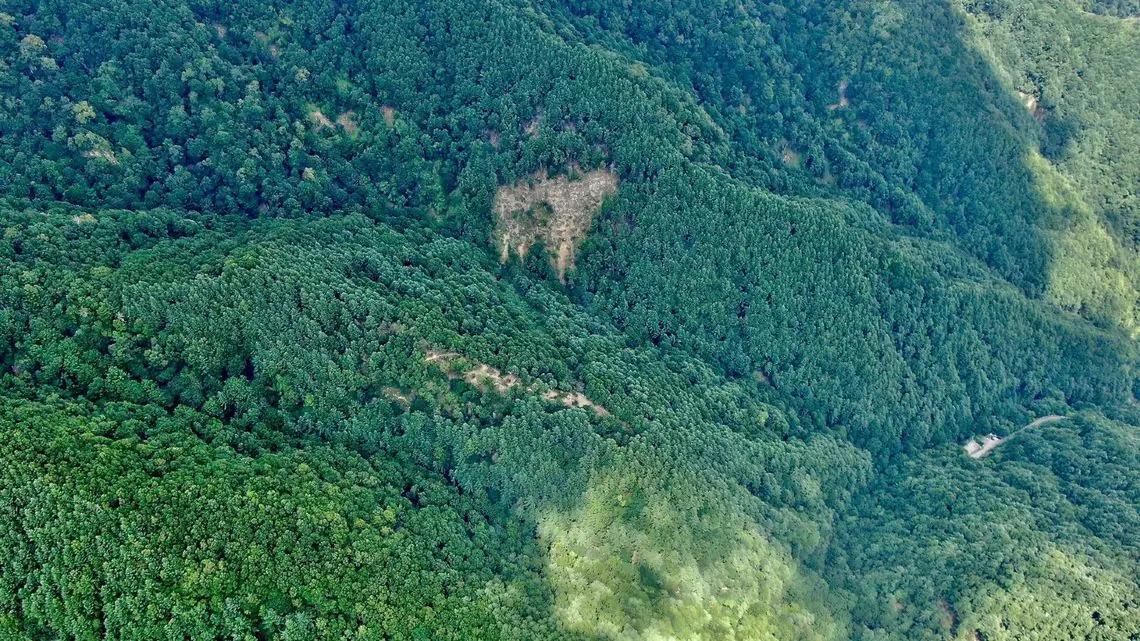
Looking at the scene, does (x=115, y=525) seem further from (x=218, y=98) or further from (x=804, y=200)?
(x=804, y=200)

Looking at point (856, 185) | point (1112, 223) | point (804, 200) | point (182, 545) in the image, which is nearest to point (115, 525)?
point (182, 545)

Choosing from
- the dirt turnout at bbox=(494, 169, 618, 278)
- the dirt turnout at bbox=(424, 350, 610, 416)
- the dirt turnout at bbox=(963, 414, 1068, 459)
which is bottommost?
the dirt turnout at bbox=(963, 414, 1068, 459)

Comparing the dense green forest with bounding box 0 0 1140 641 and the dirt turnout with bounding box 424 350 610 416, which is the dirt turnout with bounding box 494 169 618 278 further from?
the dirt turnout with bounding box 424 350 610 416

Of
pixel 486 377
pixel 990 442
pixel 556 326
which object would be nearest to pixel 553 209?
pixel 556 326

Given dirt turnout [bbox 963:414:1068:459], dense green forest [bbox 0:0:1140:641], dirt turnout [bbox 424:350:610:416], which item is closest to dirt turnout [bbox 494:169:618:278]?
dense green forest [bbox 0:0:1140:641]

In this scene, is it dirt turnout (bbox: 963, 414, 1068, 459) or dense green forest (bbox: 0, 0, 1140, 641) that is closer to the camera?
dense green forest (bbox: 0, 0, 1140, 641)

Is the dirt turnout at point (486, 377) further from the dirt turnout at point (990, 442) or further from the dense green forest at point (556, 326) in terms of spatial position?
the dirt turnout at point (990, 442)

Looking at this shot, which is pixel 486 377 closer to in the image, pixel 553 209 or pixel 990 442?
pixel 553 209
